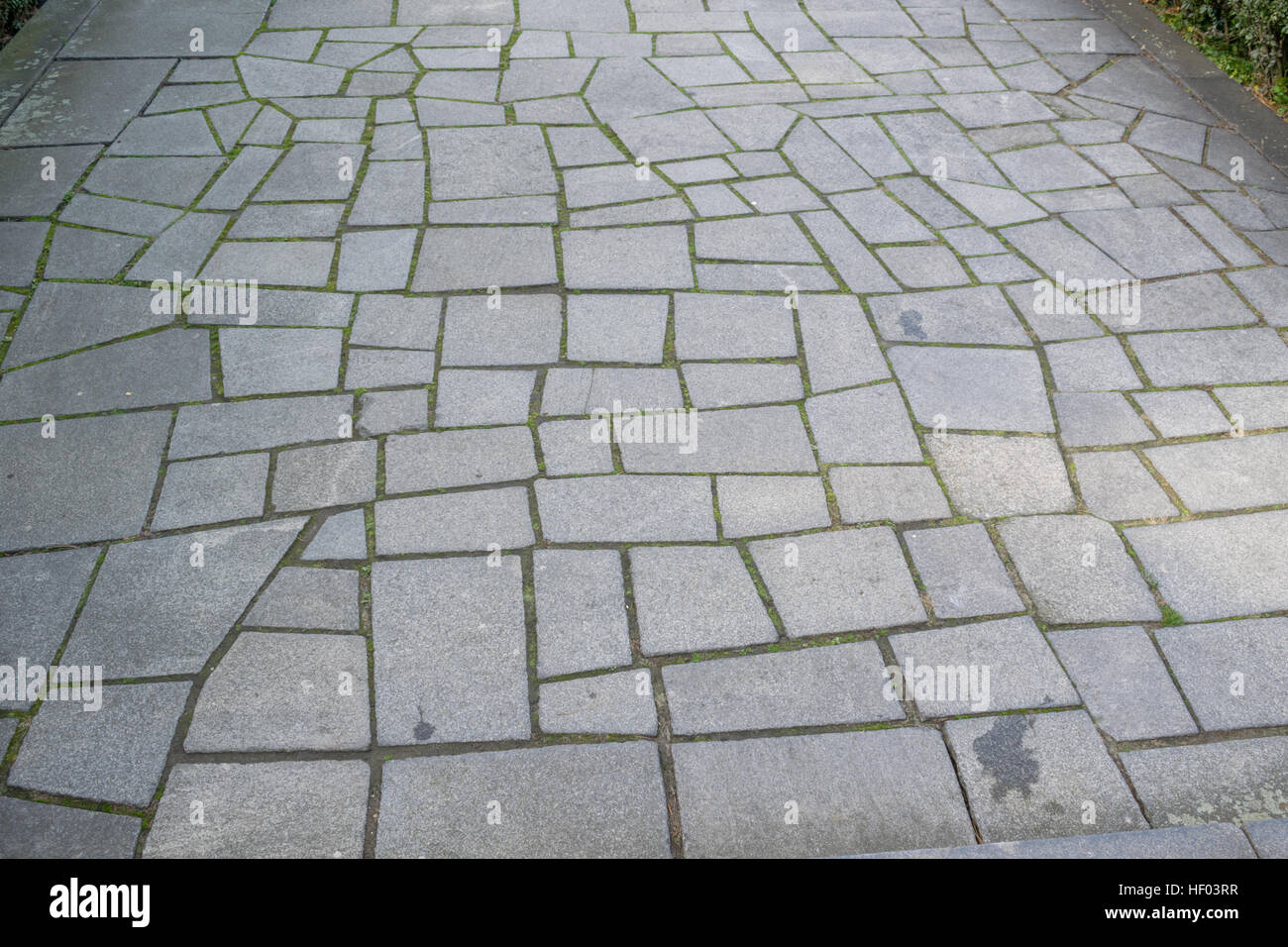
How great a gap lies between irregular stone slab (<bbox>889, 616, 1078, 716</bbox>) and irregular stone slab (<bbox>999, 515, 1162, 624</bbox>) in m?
0.16

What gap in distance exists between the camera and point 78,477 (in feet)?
11.4

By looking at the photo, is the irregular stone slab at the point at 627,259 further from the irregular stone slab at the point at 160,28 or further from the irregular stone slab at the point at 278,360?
the irregular stone slab at the point at 160,28

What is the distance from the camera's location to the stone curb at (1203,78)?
5.64 metres

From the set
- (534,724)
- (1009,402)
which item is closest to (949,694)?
(534,724)

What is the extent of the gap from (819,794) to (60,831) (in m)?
1.84

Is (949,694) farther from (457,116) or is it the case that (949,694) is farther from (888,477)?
(457,116)

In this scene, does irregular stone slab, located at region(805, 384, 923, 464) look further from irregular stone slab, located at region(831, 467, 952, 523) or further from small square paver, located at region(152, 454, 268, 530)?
small square paver, located at region(152, 454, 268, 530)

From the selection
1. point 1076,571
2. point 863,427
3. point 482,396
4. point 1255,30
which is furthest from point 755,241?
point 1255,30

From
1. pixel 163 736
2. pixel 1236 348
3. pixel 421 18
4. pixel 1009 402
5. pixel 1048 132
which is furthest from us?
pixel 421 18

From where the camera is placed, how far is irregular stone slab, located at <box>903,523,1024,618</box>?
3.10m

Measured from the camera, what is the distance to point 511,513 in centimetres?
337

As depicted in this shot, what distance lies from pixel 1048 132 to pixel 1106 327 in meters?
1.87

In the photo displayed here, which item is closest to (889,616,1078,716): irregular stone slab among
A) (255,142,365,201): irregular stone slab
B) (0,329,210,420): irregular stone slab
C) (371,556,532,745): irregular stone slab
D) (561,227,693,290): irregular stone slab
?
(371,556,532,745): irregular stone slab

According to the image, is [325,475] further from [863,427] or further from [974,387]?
[974,387]
